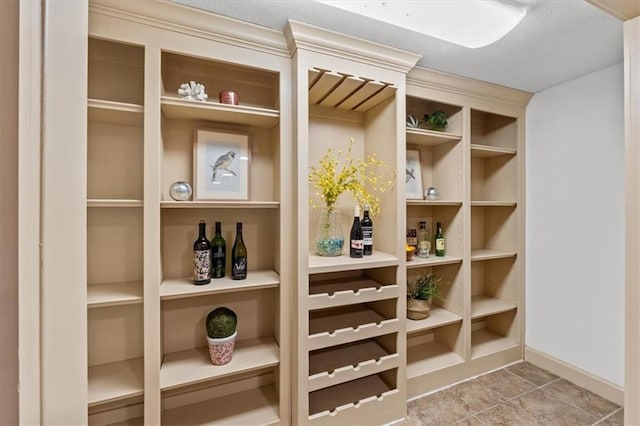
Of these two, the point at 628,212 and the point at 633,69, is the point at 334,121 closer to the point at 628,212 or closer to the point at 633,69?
the point at 633,69

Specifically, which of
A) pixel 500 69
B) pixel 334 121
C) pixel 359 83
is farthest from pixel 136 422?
pixel 500 69

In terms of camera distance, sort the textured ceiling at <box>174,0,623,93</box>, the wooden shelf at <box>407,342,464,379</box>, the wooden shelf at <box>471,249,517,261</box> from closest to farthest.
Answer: the textured ceiling at <box>174,0,623,93</box>
the wooden shelf at <box>407,342,464,379</box>
the wooden shelf at <box>471,249,517,261</box>

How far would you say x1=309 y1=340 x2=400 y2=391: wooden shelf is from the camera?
155cm

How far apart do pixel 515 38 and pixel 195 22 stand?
1725 millimetres

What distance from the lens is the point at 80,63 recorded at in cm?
38

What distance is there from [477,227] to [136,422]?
285 cm

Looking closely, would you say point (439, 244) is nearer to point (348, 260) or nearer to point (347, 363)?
point (348, 260)

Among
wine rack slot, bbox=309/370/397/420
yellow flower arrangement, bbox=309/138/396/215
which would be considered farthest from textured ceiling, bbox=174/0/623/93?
wine rack slot, bbox=309/370/397/420

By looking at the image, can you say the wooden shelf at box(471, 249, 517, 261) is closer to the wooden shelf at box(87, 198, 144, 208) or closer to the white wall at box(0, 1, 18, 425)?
the wooden shelf at box(87, 198, 144, 208)

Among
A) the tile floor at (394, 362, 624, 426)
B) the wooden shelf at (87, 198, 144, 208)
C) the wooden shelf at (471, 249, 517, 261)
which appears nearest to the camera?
the wooden shelf at (87, 198, 144, 208)

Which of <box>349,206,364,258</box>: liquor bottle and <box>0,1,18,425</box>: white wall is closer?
<box>0,1,18,425</box>: white wall

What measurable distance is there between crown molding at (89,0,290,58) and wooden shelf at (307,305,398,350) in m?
1.58

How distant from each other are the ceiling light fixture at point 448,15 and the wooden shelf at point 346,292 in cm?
146

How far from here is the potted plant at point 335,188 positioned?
5.67 feet
